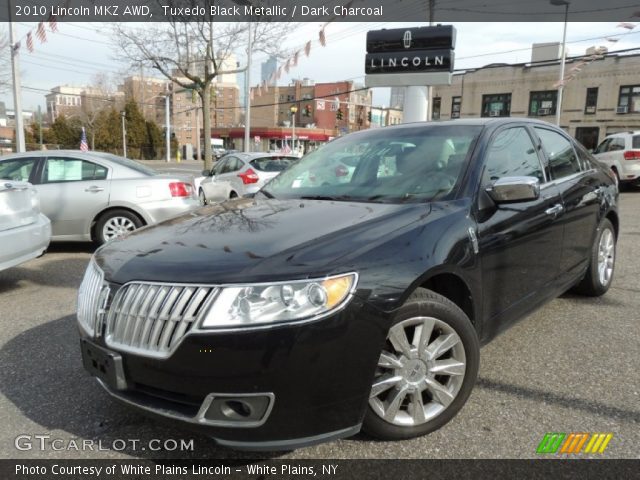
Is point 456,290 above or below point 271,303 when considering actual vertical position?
below

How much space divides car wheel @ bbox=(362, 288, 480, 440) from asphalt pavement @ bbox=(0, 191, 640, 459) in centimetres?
12

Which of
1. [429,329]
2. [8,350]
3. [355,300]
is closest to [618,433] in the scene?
[429,329]

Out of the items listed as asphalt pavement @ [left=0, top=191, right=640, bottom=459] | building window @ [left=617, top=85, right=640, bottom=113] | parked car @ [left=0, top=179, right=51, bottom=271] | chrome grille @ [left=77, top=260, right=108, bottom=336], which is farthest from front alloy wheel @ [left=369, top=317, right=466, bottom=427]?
building window @ [left=617, top=85, right=640, bottom=113]

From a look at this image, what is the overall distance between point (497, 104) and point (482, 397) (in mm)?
42480

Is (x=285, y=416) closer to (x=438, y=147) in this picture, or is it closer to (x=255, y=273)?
(x=255, y=273)

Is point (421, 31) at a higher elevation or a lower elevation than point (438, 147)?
higher

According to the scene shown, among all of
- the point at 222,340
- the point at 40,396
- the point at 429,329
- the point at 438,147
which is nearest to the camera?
the point at 222,340

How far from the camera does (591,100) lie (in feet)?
120

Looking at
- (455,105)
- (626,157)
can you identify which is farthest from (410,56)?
(455,105)

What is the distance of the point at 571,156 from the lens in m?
4.22

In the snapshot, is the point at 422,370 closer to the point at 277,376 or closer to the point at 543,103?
the point at 277,376

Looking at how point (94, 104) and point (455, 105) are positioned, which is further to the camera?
point (94, 104)

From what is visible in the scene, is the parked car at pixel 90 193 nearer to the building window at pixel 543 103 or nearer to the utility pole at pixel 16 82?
the utility pole at pixel 16 82

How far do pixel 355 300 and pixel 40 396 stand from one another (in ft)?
6.78
